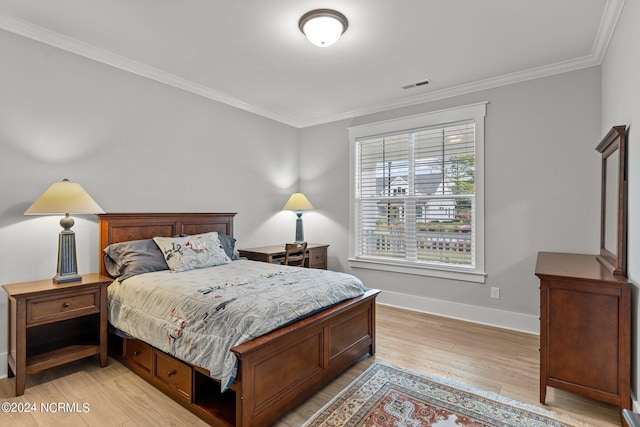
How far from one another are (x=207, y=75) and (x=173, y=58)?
1.38ft

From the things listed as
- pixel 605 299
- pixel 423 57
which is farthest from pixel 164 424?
pixel 423 57

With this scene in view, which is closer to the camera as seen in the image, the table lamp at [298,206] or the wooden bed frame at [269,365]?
the wooden bed frame at [269,365]

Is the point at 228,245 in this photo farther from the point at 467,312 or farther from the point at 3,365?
the point at 467,312

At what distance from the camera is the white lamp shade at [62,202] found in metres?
2.41

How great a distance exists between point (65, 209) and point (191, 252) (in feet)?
3.35

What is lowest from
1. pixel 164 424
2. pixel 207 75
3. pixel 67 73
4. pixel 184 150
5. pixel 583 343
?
pixel 164 424

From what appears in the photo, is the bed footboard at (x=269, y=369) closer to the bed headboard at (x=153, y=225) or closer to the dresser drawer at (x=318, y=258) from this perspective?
the bed headboard at (x=153, y=225)

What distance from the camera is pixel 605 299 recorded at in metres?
1.98

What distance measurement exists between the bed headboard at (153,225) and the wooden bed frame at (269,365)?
0.01 m

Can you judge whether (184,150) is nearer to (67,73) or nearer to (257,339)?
(67,73)

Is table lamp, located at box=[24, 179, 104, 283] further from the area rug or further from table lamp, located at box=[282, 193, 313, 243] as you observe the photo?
table lamp, located at box=[282, 193, 313, 243]

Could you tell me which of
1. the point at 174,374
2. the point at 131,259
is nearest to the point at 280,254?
the point at 131,259

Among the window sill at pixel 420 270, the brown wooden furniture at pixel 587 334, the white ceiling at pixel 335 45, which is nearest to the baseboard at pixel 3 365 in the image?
the white ceiling at pixel 335 45

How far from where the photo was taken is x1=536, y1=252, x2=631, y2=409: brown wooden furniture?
194cm
